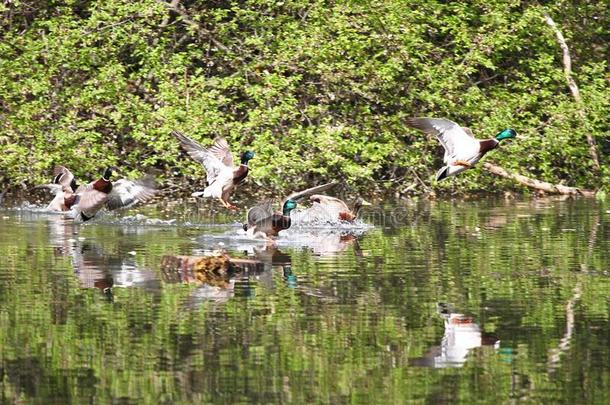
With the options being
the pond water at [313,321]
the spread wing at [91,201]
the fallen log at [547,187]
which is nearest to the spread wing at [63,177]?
the spread wing at [91,201]

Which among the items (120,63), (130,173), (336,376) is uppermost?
(120,63)

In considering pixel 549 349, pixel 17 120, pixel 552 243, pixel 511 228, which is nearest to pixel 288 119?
pixel 17 120

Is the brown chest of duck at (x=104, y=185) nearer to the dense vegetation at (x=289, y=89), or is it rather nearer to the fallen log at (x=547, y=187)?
the dense vegetation at (x=289, y=89)

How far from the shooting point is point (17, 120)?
70.1 feet

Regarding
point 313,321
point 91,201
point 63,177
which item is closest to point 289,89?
point 63,177

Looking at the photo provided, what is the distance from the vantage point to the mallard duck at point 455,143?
58.3 ft

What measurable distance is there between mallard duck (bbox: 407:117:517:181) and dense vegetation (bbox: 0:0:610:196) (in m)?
3.18

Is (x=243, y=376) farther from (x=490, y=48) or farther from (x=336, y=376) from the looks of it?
(x=490, y=48)

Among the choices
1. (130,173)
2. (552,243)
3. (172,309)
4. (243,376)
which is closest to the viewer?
(243,376)

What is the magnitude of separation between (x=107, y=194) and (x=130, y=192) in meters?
0.46

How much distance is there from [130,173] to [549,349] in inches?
504

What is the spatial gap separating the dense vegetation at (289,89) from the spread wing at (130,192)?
270cm

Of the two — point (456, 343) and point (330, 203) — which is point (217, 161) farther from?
point (456, 343)

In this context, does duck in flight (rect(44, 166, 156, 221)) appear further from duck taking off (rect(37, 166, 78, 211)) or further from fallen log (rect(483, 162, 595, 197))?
fallen log (rect(483, 162, 595, 197))
